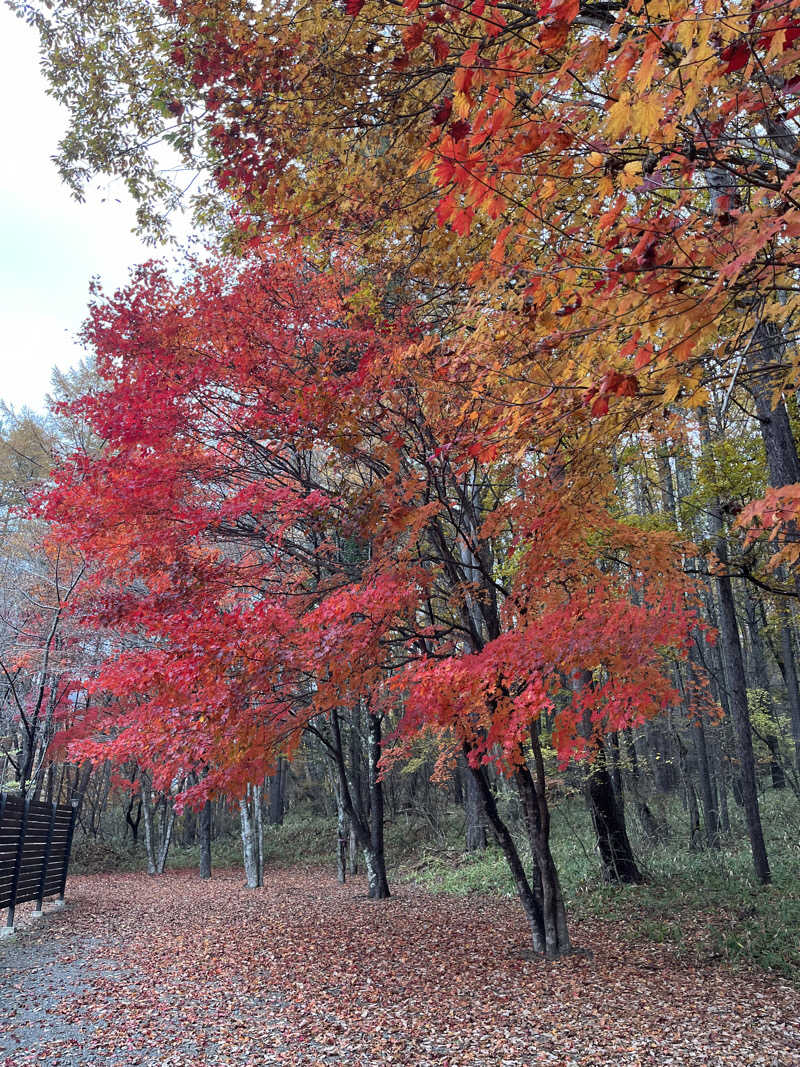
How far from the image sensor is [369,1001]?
5.77 meters

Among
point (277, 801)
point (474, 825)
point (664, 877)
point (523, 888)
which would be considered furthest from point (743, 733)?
point (277, 801)

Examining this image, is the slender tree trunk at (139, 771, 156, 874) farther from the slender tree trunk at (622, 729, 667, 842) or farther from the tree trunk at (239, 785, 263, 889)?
the slender tree trunk at (622, 729, 667, 842)

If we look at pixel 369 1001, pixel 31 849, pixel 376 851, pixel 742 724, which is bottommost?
pixel 369 1001

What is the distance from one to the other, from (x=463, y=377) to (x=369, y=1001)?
5.31 meters

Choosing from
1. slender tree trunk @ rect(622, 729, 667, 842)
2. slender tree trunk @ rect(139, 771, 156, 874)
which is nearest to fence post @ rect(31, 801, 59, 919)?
slender tree trunk @ rect(139, 771, 156, 874)

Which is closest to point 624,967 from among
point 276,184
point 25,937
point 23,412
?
point 25,937

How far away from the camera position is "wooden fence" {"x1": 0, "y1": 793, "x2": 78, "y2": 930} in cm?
809

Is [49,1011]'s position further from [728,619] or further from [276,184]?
[728,619]

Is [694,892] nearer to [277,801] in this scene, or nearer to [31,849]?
[31,849]

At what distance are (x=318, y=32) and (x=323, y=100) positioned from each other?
345 millimetres

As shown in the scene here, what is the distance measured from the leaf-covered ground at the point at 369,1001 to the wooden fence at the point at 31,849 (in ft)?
1.71

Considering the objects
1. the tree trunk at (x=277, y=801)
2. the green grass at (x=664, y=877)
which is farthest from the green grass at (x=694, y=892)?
the tree trunk at (x=277, y=801)

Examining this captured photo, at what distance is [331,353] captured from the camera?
786 centimetres

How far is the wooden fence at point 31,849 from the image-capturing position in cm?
809
